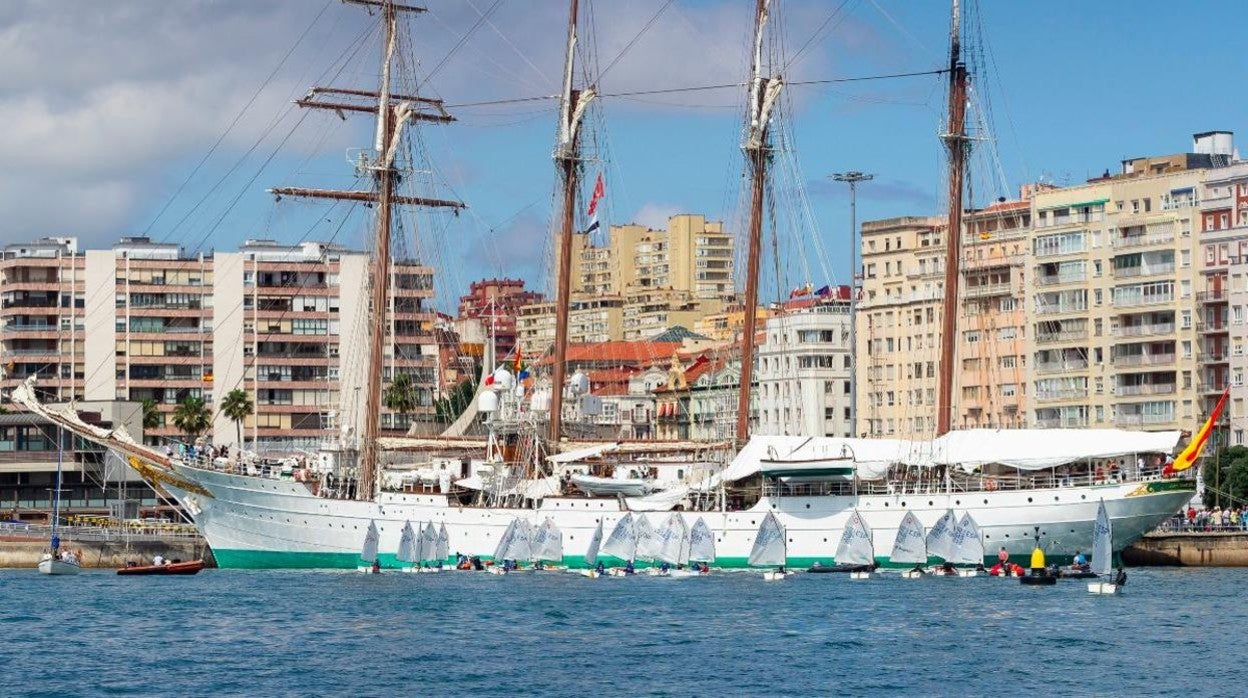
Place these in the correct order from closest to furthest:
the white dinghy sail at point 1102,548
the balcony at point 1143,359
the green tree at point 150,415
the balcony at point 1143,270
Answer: the white dinghy sail at point 1102,548 → the balcony at point 1143,359 → the balcony at point 1143,270 → the green tree at point 150,415

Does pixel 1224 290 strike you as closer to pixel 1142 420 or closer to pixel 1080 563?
pixel 1142 420

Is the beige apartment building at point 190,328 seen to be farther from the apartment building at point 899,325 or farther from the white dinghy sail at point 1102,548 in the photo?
the white dinghy sail at point 1102,548

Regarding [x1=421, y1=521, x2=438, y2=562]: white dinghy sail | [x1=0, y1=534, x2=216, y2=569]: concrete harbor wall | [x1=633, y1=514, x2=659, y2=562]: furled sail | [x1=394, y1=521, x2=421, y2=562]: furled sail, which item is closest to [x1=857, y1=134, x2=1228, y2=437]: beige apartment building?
[x1=633, y1=514, x2=659, y2=562]: furled sail

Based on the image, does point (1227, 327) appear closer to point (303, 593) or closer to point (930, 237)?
point (930, 237)

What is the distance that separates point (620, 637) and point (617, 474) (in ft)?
124

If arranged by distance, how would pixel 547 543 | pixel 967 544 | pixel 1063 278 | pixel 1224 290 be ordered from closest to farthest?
pixel 967 544
pixel 547 543
pixel 1224 290
pixel 1063 278

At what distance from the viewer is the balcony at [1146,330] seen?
162m

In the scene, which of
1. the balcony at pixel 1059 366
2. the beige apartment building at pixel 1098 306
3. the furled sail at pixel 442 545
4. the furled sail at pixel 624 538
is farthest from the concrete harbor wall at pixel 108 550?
the balcony at pixel 1059 366

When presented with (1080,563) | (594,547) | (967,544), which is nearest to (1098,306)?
(1080,563)

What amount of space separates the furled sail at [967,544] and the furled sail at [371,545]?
26.8 meters

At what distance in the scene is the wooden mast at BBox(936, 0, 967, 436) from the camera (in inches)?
4717

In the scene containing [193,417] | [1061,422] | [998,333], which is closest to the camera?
[193,417]

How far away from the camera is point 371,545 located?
4510 inches

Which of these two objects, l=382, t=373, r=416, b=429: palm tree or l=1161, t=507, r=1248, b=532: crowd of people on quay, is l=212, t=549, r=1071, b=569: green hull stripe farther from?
l=382, t=373, r=416, b=429: palm tree
